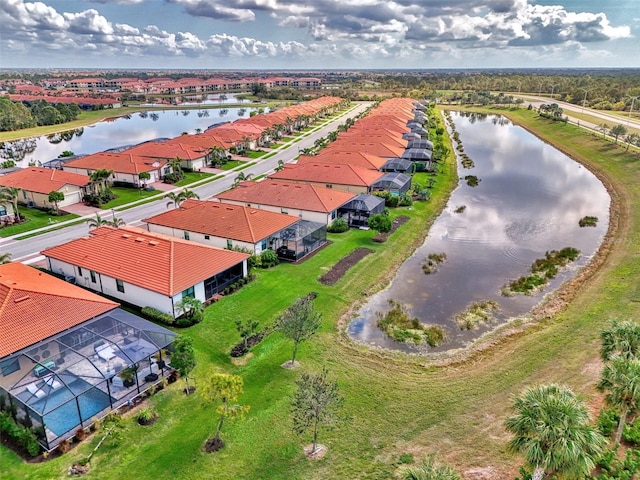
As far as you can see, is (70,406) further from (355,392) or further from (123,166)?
(123,166)

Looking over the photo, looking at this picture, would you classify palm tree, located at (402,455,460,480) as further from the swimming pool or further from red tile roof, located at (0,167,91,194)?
red tile roof, located at (0,167,91,194)

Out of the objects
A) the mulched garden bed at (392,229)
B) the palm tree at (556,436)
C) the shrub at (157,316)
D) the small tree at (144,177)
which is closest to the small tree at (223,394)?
the palm tree at (556,436)

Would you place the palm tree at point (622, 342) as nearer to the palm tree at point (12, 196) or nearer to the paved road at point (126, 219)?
the paved road at point (126, 219)

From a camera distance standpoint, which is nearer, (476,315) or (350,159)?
(476,315)

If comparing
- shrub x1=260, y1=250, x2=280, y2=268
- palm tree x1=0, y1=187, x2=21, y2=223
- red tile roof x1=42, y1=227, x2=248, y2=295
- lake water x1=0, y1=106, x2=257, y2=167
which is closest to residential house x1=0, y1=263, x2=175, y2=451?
red tile roof x1=42, y1=227, x2=248, y2=295

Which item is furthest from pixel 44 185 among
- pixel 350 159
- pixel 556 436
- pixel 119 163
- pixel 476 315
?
pixel 556 436
